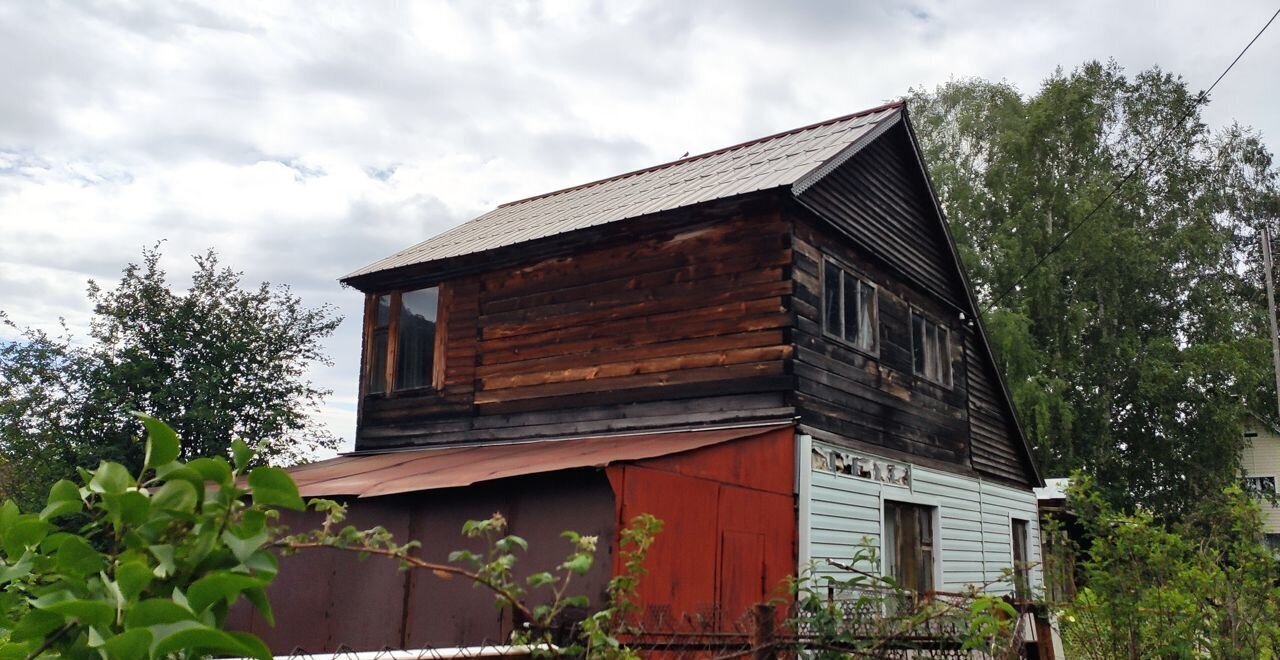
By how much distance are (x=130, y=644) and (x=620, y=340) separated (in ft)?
35.9

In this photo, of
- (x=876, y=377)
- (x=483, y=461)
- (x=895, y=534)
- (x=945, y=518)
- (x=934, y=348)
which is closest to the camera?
(x=483, y=461)

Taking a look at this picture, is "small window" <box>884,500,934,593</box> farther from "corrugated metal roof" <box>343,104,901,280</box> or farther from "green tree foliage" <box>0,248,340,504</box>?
"green tree foliage" <box>0,248,340,504</box>

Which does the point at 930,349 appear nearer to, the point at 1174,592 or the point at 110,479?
the point at 1174,592

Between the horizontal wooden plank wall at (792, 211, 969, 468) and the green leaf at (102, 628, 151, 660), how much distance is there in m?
9.69

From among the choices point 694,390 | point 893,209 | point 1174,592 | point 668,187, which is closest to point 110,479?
point 1174,592

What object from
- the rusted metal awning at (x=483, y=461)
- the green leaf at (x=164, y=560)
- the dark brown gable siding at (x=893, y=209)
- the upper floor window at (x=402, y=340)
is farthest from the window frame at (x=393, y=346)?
the green leaf at (x=164, y=560)

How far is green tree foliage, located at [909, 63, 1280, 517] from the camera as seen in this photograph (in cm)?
2706

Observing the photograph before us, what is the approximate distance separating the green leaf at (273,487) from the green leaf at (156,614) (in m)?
0.21

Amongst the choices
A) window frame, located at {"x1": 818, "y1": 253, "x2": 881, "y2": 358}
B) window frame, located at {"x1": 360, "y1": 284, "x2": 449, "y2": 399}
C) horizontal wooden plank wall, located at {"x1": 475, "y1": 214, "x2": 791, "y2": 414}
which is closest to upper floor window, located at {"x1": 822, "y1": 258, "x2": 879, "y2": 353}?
window frame, located at {"x1": 818, "y1": 253, "x2": 881, "y2": 358}

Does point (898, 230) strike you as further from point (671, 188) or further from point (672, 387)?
point (672, 387)

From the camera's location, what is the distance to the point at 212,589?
3.85ft

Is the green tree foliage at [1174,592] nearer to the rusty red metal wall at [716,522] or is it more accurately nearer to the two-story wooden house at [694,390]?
the rusty red metal wall at [716,522]

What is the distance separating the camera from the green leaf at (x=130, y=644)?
1078mm

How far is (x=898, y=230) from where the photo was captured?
1395 cm
